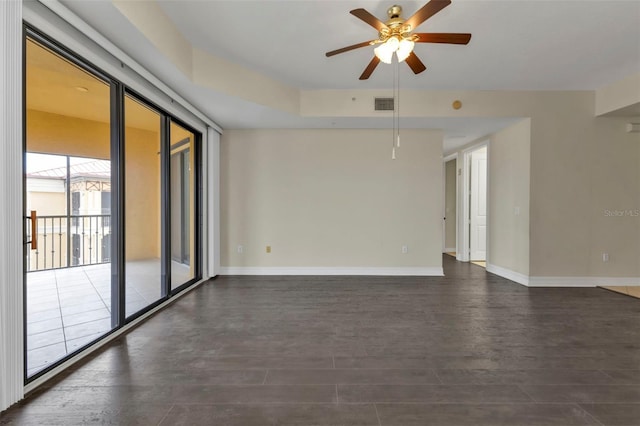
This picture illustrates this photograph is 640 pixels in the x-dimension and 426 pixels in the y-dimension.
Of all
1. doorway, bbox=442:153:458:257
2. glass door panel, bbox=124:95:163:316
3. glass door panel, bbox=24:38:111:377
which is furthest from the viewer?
doorway, bbox=442:153:458:257

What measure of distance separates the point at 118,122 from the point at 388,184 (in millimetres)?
3940

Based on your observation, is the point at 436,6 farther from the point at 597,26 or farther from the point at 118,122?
the point at 118,122

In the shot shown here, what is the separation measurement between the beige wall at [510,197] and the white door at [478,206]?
1.08 metres

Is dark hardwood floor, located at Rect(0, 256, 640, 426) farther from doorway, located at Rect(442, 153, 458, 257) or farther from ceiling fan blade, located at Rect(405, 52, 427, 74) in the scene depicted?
doorway, located at Rect(442, 153, 458, 257)

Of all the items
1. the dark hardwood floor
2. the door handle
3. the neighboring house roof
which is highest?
the neighboring house roof

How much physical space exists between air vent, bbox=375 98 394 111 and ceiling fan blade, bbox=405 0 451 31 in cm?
220

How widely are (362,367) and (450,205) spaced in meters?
6.54

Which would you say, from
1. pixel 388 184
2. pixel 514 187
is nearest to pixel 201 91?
pixel 388 184

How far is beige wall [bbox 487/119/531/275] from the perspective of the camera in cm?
453

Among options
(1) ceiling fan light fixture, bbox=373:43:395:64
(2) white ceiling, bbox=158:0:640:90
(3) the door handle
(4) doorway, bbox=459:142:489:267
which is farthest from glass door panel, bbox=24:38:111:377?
(4) doorway, bbox=459:142:489:267

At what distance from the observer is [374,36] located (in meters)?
3.01

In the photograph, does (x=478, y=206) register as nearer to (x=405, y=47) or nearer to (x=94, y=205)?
(x=405, y=47)

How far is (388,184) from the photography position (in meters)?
5.12

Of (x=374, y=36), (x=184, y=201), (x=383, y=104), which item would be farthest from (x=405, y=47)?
(x=184, y=201)
